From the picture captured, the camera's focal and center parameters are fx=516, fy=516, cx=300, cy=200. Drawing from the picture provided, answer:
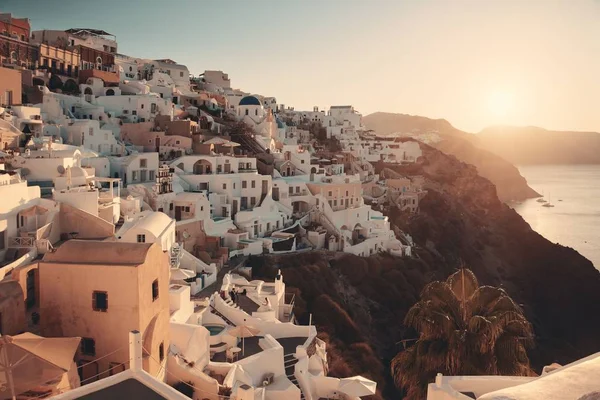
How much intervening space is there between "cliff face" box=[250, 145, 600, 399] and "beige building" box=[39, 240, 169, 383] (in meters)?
17.6

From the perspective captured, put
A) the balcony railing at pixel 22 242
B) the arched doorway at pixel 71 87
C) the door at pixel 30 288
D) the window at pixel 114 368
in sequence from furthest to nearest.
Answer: the arched doorway at pixel 71 87 < the balcony railing at pixel 22 242 < the door at pixel 30 288 < the window at pixel 114 368

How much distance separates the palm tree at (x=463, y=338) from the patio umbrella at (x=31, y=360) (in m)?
7.42

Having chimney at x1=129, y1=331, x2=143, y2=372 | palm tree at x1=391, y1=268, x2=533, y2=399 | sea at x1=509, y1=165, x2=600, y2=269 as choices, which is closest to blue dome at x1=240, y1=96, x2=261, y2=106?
palm tree at x1=391, y1=268, x2=533, y2=399

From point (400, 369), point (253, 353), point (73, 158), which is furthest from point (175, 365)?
point (73, 158)

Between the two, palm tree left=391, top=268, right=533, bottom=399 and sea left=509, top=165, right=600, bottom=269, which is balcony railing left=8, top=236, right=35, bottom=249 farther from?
sea left=509, top=165, right=600, bottom=269

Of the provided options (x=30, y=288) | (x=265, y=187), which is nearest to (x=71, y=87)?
(x=265, y=187)

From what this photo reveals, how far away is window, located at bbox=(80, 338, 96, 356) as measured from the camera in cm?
1323

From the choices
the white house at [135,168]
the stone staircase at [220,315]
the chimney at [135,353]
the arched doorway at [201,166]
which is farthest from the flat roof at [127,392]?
the arched doorway at [201,166]

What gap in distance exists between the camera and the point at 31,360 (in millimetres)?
10797

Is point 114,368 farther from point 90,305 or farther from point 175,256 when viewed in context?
point 175,256

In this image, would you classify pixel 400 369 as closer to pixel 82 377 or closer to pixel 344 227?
pixel 82 377

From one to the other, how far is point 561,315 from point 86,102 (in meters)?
57.3

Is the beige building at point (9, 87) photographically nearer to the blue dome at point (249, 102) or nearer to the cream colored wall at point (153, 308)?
the blue dome at point (249, 102)

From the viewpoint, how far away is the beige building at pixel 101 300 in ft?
42.6
